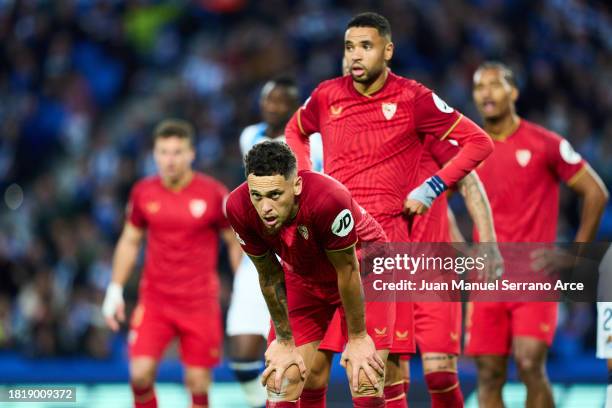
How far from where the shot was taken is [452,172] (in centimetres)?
536

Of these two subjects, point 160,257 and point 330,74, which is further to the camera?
point 330,74

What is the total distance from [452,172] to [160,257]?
273 centimetres

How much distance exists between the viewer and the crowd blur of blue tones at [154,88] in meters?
11.1

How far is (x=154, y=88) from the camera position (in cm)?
1379

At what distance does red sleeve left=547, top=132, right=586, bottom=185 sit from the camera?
21.6ft

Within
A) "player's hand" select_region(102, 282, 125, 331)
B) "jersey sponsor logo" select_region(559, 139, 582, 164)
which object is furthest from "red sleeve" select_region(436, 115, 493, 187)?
"player's hand" select_region(102, 282, 125, 331)

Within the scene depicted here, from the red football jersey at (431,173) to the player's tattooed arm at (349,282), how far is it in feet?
4.04

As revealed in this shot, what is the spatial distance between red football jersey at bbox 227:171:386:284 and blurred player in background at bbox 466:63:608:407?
192 centimetres

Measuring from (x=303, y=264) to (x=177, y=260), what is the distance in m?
2.67

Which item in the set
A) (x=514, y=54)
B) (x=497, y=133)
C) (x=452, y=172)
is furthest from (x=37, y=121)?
(x=452, y=172)

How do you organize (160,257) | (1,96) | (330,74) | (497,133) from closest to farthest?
(497,133) < (160,257) < (330,74) < (1,96)

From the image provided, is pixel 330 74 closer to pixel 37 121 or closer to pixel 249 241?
pixel 37 121
